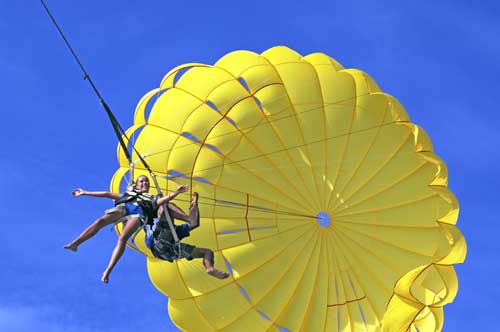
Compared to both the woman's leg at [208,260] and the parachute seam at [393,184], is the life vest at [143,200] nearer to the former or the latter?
the woman's leg at [208,260]

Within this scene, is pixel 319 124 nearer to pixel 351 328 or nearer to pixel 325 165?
pixel 325 165

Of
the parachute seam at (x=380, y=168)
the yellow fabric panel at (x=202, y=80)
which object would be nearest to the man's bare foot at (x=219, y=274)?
the yellow fabric panel at (x=202, y=80)

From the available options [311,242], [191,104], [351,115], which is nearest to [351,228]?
[311,242]

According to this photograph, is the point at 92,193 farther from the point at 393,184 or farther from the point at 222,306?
the point at 393,184

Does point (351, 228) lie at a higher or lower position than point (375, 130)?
lower

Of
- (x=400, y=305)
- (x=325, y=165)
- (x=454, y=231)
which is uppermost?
(x=325, y=165)

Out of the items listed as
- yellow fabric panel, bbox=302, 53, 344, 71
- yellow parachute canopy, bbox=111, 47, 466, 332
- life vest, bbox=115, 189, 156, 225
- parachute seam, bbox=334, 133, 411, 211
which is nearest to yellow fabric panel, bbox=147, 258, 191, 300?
yellow parachute canopy, bbox=111, 47, 466, 332

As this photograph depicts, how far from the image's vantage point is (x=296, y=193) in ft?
65.3

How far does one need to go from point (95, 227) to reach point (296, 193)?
19.5ft

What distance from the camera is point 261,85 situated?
18953 millimetres

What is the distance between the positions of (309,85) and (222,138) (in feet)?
5.85

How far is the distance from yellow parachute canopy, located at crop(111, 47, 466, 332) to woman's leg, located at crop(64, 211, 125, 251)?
11.5 feet

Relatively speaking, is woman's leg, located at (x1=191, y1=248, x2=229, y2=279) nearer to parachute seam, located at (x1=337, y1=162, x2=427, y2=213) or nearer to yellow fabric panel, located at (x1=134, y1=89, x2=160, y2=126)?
yellow fabric panel, located at (x1=134, y1=89, x2=160, y2=126)

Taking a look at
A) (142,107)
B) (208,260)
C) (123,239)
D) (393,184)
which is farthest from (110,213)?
(393,184)
